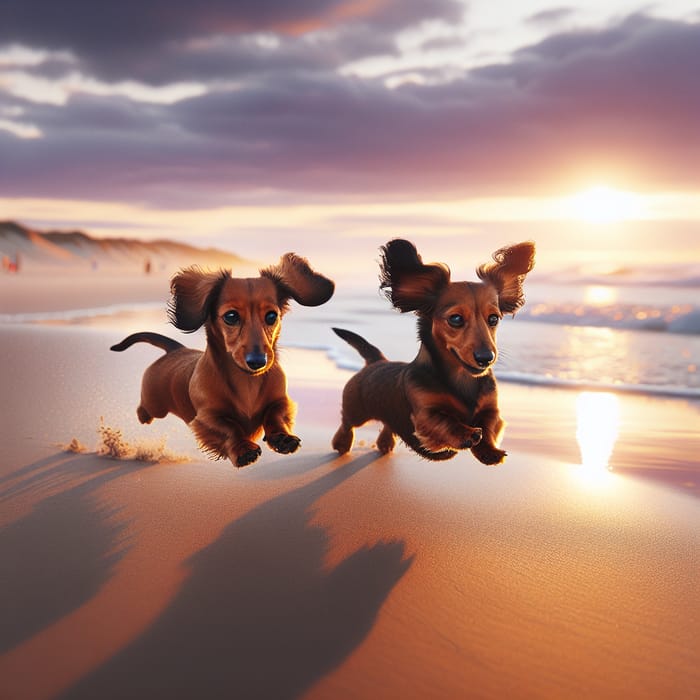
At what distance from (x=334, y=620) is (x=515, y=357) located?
11.2 m

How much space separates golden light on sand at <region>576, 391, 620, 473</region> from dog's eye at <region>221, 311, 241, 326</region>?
360 centimetres

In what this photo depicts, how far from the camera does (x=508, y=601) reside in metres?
3.46

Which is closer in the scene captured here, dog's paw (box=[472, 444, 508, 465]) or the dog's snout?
the dog's snout

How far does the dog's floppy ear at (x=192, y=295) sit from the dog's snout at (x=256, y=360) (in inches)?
21.4

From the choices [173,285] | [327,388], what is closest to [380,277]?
[173,285]

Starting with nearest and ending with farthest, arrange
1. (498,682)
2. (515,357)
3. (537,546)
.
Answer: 1. (498,682)
2. (537,546)
3. (515,357)

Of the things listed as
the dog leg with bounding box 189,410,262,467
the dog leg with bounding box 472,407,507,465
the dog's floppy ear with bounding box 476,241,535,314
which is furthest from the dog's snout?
the dog's floppy ear with bounding box 476,241,535,314

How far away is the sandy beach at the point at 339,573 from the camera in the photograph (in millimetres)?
2889

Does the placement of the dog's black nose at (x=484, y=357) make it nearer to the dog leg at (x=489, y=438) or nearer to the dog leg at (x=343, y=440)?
the dog leg at (x=489, y=438)

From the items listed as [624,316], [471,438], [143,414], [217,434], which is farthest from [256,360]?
[624,316]

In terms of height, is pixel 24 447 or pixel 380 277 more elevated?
pixel 380 277

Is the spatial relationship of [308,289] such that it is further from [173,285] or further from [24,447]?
[24,447]

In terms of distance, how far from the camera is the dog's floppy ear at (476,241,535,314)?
3820mm

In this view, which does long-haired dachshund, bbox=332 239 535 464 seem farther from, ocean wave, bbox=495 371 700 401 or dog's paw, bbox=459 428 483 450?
ocean wave, bbox=495 371 700 401
